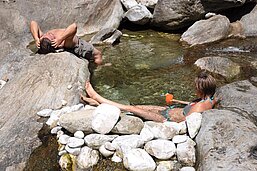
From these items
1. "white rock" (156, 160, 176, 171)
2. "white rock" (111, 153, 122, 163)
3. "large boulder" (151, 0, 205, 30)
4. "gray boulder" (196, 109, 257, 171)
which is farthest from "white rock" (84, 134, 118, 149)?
"large boulder" (151, 0, 205, 30)

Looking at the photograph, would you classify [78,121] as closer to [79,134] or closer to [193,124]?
[79,134]

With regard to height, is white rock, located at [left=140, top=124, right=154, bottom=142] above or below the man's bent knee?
above

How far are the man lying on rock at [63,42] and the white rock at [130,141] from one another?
2763 millimetres

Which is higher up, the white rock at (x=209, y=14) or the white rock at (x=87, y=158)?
the white rock at (x=87, y=158)

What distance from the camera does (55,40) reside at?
5.88 m

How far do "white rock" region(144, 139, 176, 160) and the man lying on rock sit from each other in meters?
3.01

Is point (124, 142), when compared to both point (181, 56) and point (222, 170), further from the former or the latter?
point (181, 56)

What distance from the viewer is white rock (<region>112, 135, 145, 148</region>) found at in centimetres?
361

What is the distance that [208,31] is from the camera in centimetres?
833

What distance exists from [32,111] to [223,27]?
571 cm

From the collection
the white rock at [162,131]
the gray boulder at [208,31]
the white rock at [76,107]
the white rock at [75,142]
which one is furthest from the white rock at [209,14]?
the white rock at [75,142]

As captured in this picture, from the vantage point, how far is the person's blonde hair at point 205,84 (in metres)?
4.30

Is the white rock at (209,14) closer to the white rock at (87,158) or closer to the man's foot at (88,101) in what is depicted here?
the man's foot at (88,101)

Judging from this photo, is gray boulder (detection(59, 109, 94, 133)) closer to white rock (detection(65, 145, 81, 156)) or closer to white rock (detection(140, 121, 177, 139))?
white rock (detection(65, 145, 81, 156))
